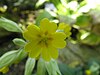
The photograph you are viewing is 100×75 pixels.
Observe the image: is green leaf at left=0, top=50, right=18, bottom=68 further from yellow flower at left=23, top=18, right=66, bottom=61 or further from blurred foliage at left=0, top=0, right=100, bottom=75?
blurred foliage at left=0, top=0, right=100, bottom=75

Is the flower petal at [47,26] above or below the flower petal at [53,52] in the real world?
above

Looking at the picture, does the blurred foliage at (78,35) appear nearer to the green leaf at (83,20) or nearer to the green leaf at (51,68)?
the green leaf at (83,20)

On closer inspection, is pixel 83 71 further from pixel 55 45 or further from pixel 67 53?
pixel 55 45

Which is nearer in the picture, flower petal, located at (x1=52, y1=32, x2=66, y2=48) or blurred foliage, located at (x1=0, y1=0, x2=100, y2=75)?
flower petal, located at (x1=52, y1=32, x2=66, y2=48)

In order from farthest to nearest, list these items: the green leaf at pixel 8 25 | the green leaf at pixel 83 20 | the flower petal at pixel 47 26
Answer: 1. the green leaf at pixel 83 20
2. the green leaf at pixel 8 25
3. the flower petal at pixel 47 26

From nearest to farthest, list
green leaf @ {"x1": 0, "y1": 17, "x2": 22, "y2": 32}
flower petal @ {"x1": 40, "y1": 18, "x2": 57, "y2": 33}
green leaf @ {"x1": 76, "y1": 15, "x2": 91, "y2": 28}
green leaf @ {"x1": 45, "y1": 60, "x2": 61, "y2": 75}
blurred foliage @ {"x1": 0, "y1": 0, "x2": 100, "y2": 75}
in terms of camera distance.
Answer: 1. flower petal @ {"x1": 40, "y1": 18, "x2": 57, "y2": 33}
2. green leaf @ {"x1": 45, "y1": 60, "x2": 61, "y2": 75}
3. green leaf @ {"x1": 0, "y1": 17, "x2": 22, "y2": 32}
4. blurred foliage @ {"x1": 0, "y1": 0, "x2": 100, "y2": 75}
5. green leaf @ {"x1": 76, "y1": 15, "x2": 91, "y2": 28}

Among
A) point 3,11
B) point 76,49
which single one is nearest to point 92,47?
point 76,49

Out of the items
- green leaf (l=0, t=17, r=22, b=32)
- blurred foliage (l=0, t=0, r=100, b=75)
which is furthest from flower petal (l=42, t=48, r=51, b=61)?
blurred foliage (l=0, t=0, r=100, b=75)

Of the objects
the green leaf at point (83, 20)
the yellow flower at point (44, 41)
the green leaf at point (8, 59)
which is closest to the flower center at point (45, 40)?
the yellow flower at point (44, 41)
